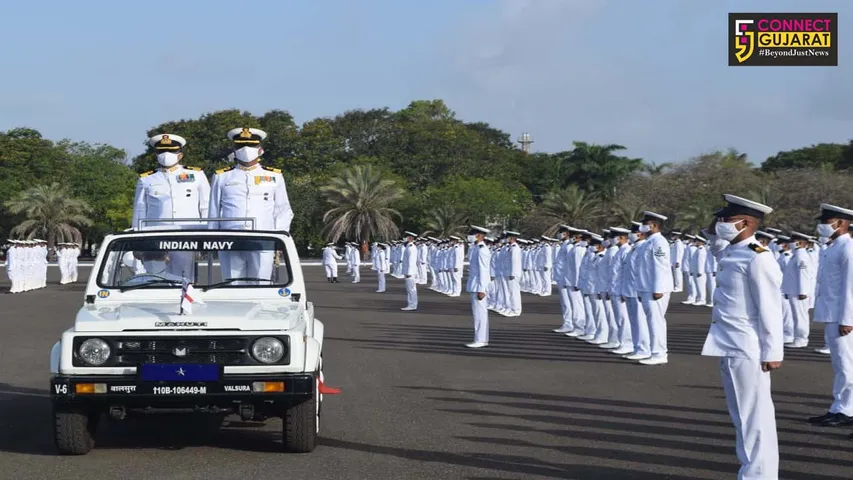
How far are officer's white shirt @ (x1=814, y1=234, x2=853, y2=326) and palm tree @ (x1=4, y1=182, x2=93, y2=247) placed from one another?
249 feet

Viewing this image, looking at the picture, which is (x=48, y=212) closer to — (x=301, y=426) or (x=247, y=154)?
(x=247, y=154)

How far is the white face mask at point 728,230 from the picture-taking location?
22.9 ft

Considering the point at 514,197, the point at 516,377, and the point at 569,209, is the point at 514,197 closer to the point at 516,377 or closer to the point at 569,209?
the point at 569,209

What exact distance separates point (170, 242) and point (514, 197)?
7348 centimetres

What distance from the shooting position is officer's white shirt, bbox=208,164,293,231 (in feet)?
35.9

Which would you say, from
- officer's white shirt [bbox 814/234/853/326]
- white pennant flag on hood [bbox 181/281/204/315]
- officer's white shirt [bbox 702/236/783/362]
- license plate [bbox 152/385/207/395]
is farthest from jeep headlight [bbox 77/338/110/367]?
officer's white shirt [bbox 814/234/853/326]

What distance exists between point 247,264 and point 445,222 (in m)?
66.5

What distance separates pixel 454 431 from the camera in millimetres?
9188

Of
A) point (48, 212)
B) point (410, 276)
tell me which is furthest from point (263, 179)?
point (48, 212)

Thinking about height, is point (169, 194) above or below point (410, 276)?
above

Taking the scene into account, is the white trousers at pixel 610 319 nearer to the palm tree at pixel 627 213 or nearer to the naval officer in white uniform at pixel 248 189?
the naval officer in white uniform at pixel 248 189

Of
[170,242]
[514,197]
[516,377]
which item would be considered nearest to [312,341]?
[170,242]

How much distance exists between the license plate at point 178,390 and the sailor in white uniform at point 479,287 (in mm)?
9581

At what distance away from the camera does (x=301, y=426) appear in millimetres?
7918
